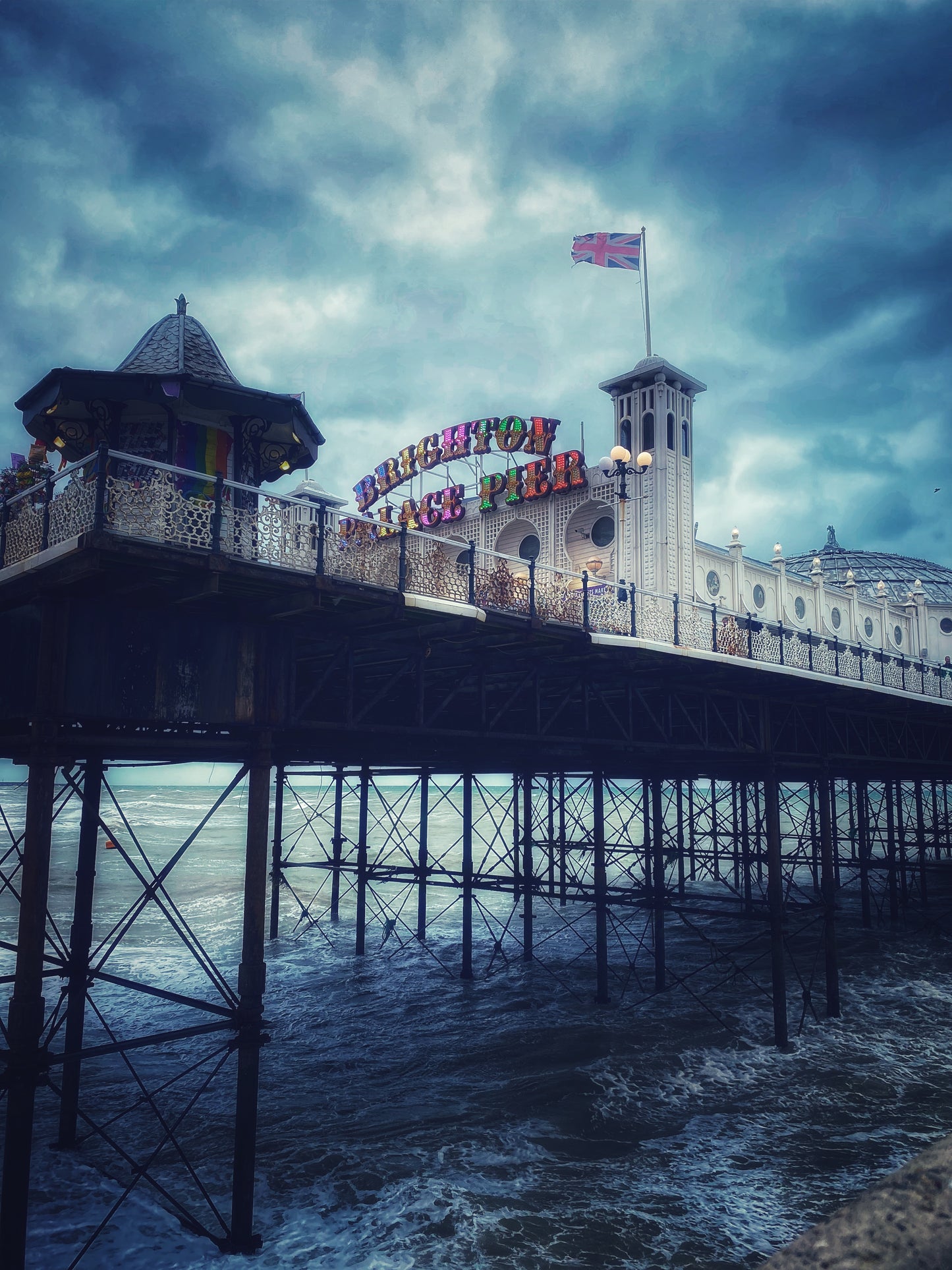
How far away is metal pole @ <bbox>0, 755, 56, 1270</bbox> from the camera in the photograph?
408 inches

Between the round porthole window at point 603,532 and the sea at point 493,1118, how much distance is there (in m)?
15.1

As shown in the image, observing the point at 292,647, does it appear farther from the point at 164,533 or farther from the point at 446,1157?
the point at 446,1157

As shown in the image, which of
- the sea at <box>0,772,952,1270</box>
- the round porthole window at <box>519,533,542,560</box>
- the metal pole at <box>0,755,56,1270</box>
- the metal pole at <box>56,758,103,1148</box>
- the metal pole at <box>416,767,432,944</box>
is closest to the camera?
the metal pole at <box>0,755,56,1270</box>

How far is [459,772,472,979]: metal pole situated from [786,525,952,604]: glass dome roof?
146 feet

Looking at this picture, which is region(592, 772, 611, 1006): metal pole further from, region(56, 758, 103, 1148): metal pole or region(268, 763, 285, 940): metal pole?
region(56, 758, 103, 1148): metal pole

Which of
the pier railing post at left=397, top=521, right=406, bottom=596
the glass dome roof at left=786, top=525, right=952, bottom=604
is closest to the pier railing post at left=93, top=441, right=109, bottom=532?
the pier railing post at left=397, top=521, right=406, bottom=596

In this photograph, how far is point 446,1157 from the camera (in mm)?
15914

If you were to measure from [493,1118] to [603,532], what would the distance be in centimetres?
2138

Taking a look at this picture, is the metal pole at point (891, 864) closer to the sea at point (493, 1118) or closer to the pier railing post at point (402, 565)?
the sea at point (493, 1118)

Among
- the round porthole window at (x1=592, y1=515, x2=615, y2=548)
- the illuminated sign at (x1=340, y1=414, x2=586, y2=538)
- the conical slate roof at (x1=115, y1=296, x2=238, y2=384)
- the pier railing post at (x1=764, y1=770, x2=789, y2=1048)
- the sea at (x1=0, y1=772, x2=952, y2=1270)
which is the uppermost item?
the illuminated sign at (x1=340, y1=414, x2=586, y2=538)

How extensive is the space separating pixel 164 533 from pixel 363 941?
955 inches

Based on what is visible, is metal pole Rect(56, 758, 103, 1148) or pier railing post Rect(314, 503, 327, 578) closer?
pier railing post Rect(314, 503, 327, 578)

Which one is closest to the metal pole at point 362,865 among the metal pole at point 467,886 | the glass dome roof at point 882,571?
the metal pole at point 467,886

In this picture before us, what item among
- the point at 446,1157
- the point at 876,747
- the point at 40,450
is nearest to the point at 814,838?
the point at 876,747
